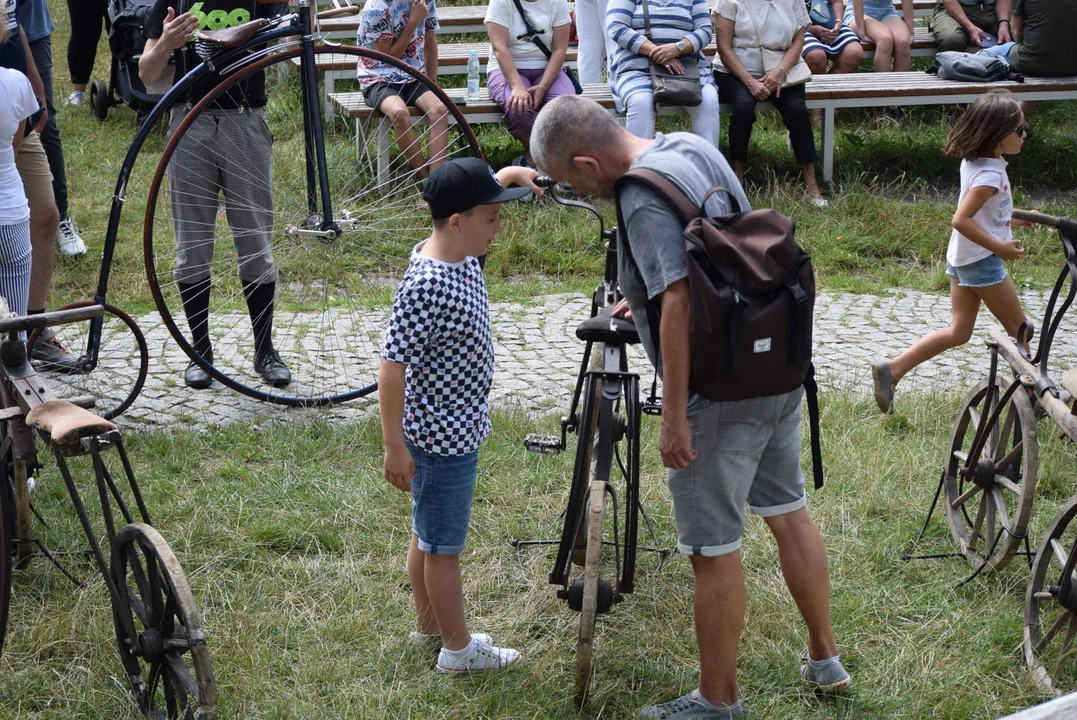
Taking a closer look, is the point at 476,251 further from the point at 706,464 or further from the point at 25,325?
the point at 25,325

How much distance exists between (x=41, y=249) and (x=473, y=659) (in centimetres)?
290

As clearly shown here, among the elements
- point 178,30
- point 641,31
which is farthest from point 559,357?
point 641,31

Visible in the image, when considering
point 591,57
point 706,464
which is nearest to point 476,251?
point 706,464

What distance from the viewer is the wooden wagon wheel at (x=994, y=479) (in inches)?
134

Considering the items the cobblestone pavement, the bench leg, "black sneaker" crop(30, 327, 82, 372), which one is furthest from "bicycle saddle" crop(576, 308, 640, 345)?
the bench leg

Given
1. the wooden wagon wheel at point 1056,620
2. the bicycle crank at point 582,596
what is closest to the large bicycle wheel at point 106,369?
the bicycle crank at point 582,596

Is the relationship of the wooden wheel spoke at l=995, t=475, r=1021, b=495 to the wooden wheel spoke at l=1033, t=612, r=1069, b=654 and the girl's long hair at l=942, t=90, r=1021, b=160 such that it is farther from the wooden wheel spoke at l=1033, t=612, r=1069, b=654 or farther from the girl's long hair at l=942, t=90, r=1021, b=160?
the girl's long hair at l=942, t=90, r=1021, b=160

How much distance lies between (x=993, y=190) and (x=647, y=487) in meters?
1.80

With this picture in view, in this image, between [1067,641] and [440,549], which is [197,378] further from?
[1067,641]

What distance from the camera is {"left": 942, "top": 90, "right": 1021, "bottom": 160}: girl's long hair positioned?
14.4 feet

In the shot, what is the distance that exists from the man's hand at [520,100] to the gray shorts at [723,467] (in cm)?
517

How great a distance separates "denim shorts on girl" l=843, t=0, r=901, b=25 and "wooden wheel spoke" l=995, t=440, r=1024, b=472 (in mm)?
7335

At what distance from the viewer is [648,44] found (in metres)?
7.55

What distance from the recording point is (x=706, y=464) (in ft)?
9.05
